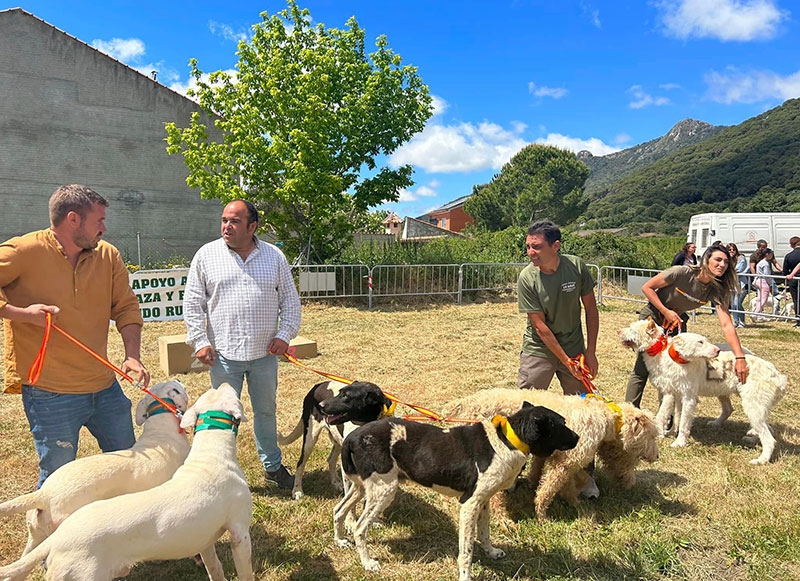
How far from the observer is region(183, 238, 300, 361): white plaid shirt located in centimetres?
366

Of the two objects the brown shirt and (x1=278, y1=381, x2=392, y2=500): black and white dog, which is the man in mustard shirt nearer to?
the brown shirt

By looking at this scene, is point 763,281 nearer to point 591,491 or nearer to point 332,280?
point 332,280

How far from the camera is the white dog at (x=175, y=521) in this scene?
1967 millimetres

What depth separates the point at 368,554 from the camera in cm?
314

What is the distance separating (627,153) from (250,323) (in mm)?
210699

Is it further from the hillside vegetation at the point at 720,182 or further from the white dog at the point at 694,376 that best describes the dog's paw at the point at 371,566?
the hillside vegetation at the point at 720,182

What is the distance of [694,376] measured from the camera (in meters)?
4.92

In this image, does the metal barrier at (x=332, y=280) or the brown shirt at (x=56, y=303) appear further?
the metal barrier at (x=332, y=280)

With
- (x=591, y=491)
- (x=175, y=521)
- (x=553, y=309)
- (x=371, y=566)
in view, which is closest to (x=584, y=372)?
(x=553, y=309)

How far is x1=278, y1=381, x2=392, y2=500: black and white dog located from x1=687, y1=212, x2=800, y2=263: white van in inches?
678

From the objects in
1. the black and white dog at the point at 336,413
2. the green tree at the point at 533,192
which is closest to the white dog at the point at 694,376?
the black and white dog at the point at 336,413

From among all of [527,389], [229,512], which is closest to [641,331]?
[527,389]

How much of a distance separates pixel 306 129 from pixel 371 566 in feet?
42.4

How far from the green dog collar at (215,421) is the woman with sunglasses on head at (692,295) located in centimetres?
428
